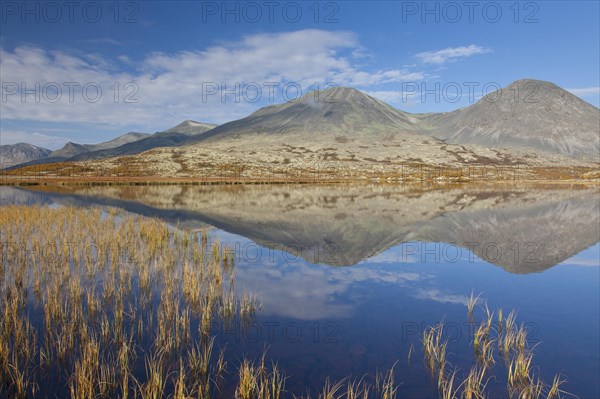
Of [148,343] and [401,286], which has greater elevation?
[148,343]

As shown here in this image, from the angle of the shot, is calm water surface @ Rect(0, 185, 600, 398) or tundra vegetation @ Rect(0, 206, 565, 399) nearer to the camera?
tundra vegetation @ Rect(0, 206, 565, 399)

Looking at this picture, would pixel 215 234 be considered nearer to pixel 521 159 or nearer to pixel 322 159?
pixel 322 159

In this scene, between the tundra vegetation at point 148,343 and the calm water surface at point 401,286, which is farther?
the calm water surface at point 401,286

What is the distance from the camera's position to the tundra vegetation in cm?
716

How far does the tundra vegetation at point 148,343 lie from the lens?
716 centimetres

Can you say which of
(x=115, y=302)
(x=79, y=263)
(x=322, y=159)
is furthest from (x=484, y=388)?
(x=322, y=159)

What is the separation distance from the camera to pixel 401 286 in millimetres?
15039

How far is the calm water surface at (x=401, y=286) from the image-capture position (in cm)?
891

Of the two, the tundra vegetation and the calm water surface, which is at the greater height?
the tundra vegetation

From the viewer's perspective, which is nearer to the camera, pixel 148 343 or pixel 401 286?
pixel 148 343

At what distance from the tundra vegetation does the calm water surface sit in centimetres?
42

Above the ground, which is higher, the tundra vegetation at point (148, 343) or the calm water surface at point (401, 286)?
the tundra vegetation at point (148, 343)

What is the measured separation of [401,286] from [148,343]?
9.53 m

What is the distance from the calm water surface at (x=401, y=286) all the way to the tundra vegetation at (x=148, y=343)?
42 cm
